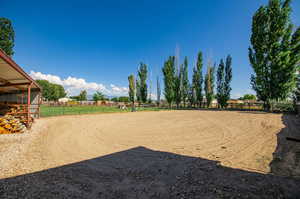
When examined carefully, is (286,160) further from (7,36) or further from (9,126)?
(7,36)

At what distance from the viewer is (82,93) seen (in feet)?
198

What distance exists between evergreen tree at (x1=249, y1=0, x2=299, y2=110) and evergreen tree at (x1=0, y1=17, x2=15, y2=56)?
1448 inches

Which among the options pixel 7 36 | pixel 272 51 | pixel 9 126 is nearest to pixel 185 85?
pixel 272 51

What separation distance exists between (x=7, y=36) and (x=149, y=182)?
30797 millimetres

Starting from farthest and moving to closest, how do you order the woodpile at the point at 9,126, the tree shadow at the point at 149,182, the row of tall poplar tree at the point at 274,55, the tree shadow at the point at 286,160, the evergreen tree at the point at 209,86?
the evergreen tree at the point at 209,86
the row of tall poplar tree at the point at 274,55
the woodpile at the point at 9,126
the tree shadow at the point at 286,160
the tree shadow at the point at 149,182

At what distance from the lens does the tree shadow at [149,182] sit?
1916mm

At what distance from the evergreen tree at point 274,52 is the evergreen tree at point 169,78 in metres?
15.5

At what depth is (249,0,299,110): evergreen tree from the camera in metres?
13.7

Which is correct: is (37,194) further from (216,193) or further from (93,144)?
(216,193)

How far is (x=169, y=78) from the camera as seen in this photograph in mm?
28547

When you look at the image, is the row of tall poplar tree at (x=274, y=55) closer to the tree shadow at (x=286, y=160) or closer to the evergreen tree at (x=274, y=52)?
the evergreen tree at (x=274, y=52)

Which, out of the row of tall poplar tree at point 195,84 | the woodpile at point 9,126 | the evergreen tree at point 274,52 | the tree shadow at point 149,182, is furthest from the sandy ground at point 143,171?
the row of tall poplar tree at point 195,84

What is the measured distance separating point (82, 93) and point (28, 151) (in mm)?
64445

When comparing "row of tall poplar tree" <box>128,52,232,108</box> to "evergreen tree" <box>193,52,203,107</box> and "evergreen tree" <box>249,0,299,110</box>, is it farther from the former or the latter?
"evergreen tree" <box>249,0,299,110</box>
